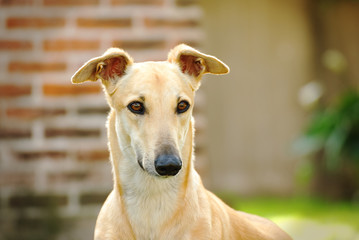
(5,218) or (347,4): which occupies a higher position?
(347,4)

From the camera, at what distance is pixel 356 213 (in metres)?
6.49

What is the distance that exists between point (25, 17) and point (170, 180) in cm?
266

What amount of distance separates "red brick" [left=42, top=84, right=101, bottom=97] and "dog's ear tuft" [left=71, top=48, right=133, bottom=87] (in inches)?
70.7

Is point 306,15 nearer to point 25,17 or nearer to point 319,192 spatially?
point 319,192

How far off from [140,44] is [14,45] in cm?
110

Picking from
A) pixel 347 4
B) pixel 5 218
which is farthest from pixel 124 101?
pixel 347 4

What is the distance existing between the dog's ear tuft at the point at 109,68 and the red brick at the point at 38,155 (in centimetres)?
195

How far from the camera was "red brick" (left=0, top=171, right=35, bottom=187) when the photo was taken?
527 centimetres

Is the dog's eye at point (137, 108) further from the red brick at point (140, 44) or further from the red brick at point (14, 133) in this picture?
the red brick at point (14, 133)

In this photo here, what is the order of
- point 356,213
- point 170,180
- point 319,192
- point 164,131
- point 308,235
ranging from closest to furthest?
point 164,131, point 170,180, point 308,235, point 356,213, point 319,192

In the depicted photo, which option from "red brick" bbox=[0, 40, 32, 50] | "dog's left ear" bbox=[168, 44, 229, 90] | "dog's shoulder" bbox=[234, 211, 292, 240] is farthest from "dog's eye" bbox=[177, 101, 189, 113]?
"red brick" bbox=[0, 40, 32, 50]

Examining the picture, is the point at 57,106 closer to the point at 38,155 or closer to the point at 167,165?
the point at 38,155

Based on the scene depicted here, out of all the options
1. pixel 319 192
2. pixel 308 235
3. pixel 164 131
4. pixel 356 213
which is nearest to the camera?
pixel 164 131

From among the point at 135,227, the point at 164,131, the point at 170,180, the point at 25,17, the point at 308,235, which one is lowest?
the point at 308,235
